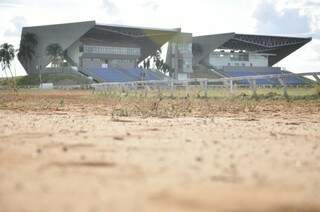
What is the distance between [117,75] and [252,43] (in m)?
34.0

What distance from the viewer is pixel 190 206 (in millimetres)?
3254

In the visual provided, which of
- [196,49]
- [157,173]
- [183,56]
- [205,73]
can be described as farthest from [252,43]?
[157,173]

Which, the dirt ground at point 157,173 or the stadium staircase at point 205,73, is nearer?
the dirt ground at point 157,173

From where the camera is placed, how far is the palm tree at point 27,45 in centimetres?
10788

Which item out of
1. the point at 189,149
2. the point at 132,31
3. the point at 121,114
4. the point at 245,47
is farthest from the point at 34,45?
the point at 189,149

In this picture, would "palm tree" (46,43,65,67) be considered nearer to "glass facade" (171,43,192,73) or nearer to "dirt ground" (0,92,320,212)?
"glass facade" (171,43,192,73)

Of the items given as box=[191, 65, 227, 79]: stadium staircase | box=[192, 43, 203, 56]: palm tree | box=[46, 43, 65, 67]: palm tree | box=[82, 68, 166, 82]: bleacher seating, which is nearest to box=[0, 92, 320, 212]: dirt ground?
box=[82, 68, 166, 82]: bleacher seating

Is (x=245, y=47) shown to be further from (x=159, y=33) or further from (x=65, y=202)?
(x=65, y=202)

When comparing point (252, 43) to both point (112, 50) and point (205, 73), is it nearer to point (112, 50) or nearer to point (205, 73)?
point (205, 73)

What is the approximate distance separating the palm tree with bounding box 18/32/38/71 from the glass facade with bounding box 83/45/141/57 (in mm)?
11996

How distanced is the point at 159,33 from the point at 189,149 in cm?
10483

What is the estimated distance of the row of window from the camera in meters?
105

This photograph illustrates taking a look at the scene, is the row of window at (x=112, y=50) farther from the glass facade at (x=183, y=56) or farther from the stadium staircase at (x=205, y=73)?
the stadium staircase at (x=205, y=73)

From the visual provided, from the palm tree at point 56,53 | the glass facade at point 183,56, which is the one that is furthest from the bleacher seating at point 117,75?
the glass facade at point 183,56
